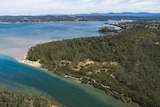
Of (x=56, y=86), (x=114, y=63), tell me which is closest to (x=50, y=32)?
(x=114, y=63)

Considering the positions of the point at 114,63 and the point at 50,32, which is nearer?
the point at 114,63

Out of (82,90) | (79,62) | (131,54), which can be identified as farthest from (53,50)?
(82,90)

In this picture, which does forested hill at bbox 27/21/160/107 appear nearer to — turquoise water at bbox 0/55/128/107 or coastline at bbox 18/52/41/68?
coastline at bbox 18/52/41/68

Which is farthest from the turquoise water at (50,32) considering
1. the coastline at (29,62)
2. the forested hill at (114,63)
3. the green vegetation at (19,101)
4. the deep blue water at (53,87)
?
the green vegetation at (19,101)

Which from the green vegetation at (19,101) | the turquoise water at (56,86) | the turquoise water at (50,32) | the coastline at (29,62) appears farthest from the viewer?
the turquoise water at (50,32)

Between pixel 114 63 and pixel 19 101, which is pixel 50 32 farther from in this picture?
pixel 19 101

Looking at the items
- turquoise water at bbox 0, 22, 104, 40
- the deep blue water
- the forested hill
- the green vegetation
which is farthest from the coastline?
turquoise water at bbox 0, 22, 104, 40

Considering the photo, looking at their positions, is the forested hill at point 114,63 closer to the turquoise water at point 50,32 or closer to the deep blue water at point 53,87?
the deep blue water at point 53,87
